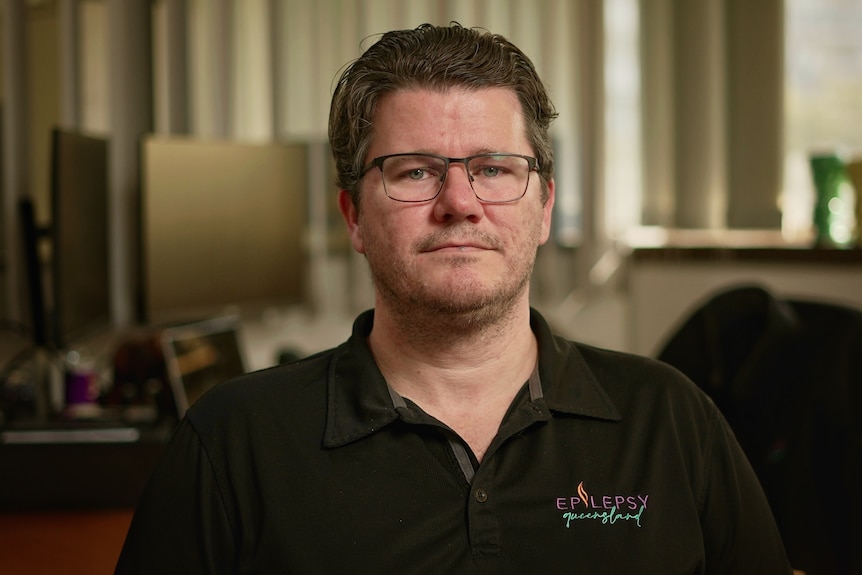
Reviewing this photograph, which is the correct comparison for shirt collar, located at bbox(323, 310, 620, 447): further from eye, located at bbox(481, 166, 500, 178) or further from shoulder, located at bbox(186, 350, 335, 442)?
eye, located at bbox(481, 166, 500, 178)

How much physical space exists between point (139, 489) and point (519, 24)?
2025mm

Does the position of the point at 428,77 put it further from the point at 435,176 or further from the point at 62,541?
the point at 62,541

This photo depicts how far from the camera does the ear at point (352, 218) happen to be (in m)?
1.29

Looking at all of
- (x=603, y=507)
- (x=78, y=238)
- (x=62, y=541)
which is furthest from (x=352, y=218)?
(x=78, y=238)

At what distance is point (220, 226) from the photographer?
10.1 feet

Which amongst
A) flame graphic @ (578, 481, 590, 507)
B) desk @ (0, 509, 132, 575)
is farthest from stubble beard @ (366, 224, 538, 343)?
desk @ (0, 509, 132, 575)

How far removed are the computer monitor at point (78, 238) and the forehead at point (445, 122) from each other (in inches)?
48.2

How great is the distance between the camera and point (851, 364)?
1.62 m

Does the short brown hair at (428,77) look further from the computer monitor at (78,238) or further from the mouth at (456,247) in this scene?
the computer monitor at (78,238)

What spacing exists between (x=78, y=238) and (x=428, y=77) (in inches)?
57.9

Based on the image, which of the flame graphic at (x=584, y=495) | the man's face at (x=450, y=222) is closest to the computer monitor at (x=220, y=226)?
the man's face at (x=450, y=222)

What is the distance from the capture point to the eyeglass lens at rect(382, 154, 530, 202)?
120cm

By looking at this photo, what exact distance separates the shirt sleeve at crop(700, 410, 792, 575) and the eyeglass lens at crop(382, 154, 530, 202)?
414 mm

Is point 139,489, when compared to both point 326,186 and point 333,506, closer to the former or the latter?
point 333,506
